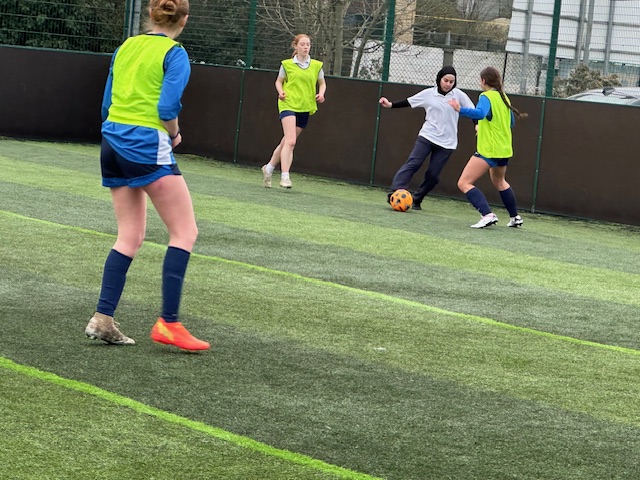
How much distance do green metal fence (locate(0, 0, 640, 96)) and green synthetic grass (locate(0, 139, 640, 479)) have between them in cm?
450

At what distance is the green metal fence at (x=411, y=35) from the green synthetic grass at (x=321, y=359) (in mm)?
4497

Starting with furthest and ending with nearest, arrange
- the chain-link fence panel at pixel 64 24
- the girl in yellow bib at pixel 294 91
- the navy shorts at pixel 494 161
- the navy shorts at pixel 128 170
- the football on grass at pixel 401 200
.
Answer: the chain-link fence panel at pixel 64 24
the girl in yellow bib at pixel 294 91
the football on grass at pixel 401 200
the navy shorts at pixel 494 161
the navy shorts at pixel 128 170

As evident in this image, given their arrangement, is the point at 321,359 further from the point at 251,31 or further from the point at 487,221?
the point at 251,31

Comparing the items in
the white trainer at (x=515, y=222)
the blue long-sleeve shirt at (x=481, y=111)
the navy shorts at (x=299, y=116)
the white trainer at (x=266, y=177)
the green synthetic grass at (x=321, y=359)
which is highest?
the blue long-sleeve shirt at (x=481, y=111)

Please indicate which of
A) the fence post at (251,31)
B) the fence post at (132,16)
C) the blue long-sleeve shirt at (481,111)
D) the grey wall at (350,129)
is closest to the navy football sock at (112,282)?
the blue long-sleeve shirt at (481,111)

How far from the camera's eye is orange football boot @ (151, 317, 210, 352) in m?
6.39

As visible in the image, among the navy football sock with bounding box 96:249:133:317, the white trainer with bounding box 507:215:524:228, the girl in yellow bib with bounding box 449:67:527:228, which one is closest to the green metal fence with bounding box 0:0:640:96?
the girl in yellow bib with bounding box 449:67:527:228

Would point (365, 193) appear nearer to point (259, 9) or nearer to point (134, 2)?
point (259, 9)

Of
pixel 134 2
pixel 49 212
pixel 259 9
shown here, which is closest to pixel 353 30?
pixel 259 9

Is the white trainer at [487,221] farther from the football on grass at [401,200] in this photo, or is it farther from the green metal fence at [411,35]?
the green metal fence at [411,35]

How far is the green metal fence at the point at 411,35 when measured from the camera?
1622cm

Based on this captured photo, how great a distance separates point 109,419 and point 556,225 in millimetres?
11156

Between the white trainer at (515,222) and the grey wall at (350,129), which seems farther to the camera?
the grey wall at (350,129)

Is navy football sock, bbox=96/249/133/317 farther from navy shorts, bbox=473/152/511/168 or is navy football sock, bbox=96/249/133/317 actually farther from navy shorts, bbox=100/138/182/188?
navy shorts, bbox=473/152/511/168
